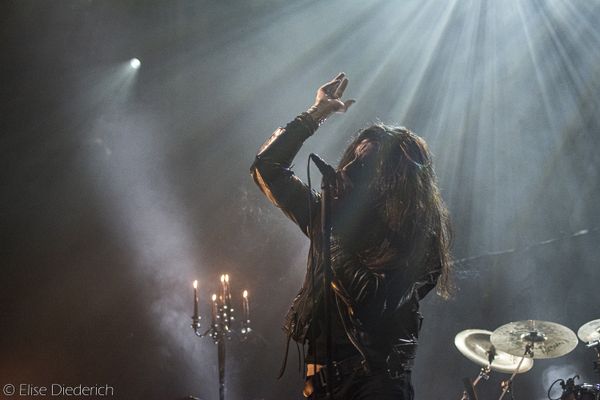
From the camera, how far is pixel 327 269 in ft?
5.85

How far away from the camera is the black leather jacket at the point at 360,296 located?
1882 millimetres

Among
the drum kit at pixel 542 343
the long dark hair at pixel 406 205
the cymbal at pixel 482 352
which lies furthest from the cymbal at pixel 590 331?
the long dark hair at pixel 406 205

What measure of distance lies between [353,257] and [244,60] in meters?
7.48

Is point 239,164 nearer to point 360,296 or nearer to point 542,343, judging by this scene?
point 542,343

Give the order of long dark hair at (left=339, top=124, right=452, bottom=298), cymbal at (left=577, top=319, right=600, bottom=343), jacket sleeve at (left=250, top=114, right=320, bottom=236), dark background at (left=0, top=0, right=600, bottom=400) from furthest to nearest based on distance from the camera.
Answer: dark background at (left=0, top=0, right=600, bottom=400)
cymbal at (left=577, top=319, right=600, bottom=343)
jacket sleeve at (left=250, top=114, right=320, bottom=236)
long dark hair at (left=339, top=124, right=452, bottom=298)

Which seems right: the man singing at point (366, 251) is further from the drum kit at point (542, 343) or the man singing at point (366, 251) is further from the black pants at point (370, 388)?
the drum kit at point (542, 343)

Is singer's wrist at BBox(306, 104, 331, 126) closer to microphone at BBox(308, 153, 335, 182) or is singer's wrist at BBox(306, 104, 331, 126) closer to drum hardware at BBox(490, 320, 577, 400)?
microphone at BBox(308, 153, 335, 182)

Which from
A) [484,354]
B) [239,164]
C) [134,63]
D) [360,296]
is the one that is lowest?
[484,354]

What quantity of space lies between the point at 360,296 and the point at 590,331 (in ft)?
16.4

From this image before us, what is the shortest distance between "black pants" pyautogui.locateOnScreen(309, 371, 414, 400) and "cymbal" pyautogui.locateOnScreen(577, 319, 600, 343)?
476 cm

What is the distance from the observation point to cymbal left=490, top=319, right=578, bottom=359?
18.1 ft

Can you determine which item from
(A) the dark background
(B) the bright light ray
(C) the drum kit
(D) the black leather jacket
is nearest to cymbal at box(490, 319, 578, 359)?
(C) the drum kit

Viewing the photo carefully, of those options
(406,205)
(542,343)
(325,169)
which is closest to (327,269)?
(325,169)

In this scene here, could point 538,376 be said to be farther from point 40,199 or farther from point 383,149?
point 40,199
